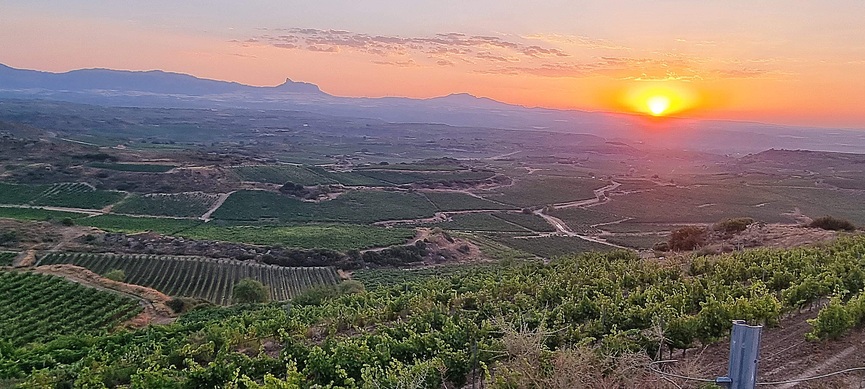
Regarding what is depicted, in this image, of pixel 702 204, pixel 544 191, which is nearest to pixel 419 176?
pixel 544 191

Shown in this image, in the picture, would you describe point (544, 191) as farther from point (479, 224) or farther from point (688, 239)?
point (688, 239)

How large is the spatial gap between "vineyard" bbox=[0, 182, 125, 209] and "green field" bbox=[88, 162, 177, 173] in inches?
307

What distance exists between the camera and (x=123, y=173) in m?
77.9

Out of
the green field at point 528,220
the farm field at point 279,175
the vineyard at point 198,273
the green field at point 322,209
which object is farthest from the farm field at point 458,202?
the vineyard at point 198,273

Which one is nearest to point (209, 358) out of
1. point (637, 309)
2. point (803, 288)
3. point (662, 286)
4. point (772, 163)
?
point (637, 309)

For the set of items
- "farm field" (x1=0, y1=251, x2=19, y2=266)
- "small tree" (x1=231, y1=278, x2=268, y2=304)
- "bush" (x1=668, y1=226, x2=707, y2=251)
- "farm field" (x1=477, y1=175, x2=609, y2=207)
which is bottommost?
"farm field" (x1=477, y1=175, x2=609, y2=207)

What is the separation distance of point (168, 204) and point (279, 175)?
23.7 meters

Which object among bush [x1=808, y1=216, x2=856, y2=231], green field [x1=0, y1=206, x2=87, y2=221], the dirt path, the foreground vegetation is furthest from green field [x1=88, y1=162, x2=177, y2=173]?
bush [x1=808, y1=216, x2=856, y2=231]

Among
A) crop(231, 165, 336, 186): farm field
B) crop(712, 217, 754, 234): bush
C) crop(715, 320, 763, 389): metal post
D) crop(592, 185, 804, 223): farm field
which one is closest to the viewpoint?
crop(715, 320, 763, 389): metal post

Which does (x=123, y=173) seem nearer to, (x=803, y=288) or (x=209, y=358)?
(x=209, y=358)

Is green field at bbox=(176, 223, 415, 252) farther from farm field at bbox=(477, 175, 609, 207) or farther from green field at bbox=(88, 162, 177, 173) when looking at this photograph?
farm field at bbox=(477, 175, 609, 207)

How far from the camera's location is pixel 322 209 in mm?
75562

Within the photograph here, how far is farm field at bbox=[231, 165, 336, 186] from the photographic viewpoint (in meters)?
87.1

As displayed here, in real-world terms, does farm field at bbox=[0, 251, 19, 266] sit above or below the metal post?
below
